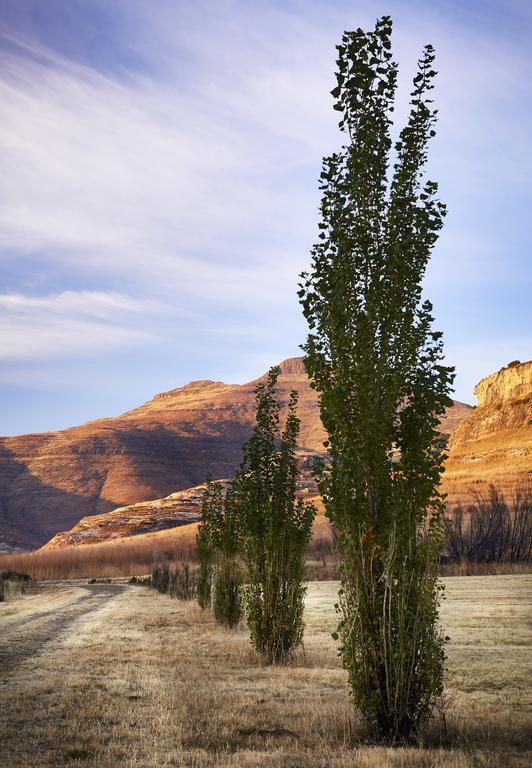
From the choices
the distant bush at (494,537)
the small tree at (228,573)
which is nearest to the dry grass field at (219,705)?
the small tree at (228,573)

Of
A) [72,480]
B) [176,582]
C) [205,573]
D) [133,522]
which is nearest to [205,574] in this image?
[205,573]

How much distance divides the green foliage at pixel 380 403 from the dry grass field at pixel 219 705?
0.91m

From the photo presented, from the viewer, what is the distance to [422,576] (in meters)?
8.18

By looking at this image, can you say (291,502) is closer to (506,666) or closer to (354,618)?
(506,666)

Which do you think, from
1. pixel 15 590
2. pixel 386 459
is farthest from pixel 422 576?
pixel 15 590

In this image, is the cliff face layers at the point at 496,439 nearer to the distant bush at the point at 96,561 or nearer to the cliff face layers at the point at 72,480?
the distant bush at the point at 96,561

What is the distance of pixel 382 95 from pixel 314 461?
15.5 feet

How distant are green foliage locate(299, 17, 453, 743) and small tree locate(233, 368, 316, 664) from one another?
679 cm

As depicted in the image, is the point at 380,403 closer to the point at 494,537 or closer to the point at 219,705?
the point at 219,705

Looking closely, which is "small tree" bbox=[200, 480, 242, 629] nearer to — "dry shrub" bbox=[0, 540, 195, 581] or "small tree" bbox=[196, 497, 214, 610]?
"small tree" bbox=[196, 497, 214, 610]

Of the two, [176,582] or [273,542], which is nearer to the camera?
[273,542]

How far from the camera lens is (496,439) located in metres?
89.9

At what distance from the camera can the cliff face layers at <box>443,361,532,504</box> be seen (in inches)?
2906

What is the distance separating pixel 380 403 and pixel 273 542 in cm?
760
